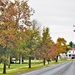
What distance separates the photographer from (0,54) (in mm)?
48438

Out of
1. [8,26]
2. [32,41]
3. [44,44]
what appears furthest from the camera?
[44,44]

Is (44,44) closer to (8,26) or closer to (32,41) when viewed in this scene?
(32,41)

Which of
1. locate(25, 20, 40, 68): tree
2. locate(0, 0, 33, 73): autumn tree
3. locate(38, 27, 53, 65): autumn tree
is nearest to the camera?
locate(0, 0, 33, 73): autumn tree

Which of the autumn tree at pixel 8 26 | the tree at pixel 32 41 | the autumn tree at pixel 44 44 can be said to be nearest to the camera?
the autumn tree at pixel 8 26

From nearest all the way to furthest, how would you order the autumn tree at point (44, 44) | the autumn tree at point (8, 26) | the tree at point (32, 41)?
the autumn tree at point (8, 26) → the tree at point (32, 41) → the autumn tree at point (44, 44)

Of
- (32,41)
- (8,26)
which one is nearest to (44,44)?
(32,41)

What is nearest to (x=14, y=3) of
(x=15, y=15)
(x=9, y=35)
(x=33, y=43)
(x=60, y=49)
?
(x=15, y=15)

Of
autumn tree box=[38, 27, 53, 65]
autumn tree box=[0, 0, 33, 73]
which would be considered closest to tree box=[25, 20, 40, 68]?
autumn tree box=[38, 27, 53, 65]

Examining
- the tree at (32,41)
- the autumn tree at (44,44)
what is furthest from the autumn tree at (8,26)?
the autumn tree at (44,44)

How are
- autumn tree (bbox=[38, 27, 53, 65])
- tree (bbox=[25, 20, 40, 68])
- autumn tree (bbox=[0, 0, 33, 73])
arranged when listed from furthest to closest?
autumn tree (bbox=[38, 27, 53, 65]) → tree (bbox=[25, 20, 40, 68]) → autumn tree (bbox=[0, 0, 33, 73])

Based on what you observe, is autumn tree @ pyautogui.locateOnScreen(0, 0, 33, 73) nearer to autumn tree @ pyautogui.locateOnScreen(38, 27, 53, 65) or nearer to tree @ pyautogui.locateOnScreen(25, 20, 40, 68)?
tree @ pyautogui.locateOnScreen(25, 20, 40, 68)

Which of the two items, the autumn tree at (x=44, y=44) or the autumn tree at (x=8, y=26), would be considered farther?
the autumn tree at (x=44, y=44)

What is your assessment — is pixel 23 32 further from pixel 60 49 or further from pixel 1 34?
pixel 60 49

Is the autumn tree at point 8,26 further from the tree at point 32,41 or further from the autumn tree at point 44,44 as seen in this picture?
the autumn tree at point 44,44
